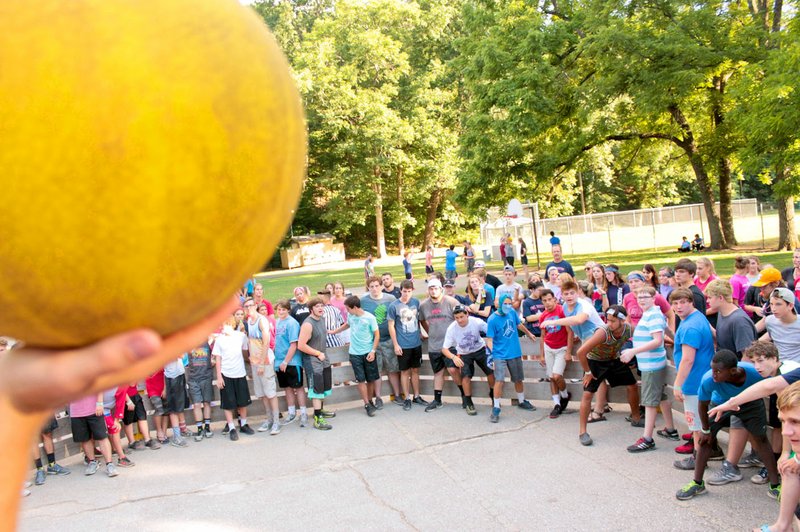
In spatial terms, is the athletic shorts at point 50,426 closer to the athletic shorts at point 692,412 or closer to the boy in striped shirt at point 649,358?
the boy in striped shirt at point 649,358

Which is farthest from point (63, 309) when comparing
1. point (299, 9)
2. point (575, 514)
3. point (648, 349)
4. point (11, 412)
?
point (299, 9)

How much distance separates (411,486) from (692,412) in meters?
3.01

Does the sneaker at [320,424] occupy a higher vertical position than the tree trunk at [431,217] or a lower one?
lower

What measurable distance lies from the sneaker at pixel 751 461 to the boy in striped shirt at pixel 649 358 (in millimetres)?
985

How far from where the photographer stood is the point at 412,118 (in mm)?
45594

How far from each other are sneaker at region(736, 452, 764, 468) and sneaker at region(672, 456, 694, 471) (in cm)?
44

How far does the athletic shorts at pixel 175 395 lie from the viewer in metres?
9.27

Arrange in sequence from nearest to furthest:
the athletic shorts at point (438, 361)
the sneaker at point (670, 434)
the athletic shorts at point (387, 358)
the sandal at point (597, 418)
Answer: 1. the sneaker at point (670, 434)
2. the sandal at point (597, 418)
3. the athletic shorts at point (438, 361)
4. the athletic shorts at point (387, 358)

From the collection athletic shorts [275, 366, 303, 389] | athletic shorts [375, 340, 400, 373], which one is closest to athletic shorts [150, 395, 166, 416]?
athletic shorts [275, 366, 303, 389]

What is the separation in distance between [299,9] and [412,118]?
20743 millimetres

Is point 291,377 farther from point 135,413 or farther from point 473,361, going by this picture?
point 473,361

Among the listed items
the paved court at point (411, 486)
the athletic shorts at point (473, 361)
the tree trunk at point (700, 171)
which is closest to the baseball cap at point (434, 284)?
the athletic shorts at point (473, 361)

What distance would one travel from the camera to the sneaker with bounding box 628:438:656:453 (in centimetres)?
732

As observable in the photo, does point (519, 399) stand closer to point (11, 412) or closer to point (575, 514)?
point (575, 514)
